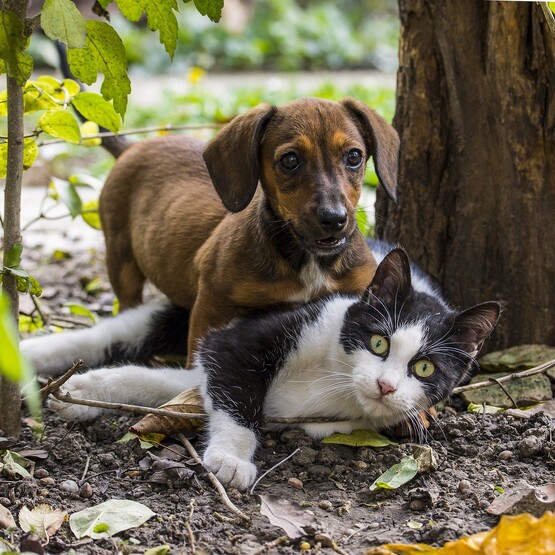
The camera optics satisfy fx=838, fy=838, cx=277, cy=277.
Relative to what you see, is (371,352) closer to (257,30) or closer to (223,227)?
(223,227)

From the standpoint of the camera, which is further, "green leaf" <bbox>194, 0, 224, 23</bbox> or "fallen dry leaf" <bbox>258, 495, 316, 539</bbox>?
"green leaf" <bbox>194, 0, 224, 23</bbox>

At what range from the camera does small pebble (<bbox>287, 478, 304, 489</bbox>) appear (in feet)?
9.77

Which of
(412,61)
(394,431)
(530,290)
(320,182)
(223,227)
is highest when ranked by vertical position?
(412,61)

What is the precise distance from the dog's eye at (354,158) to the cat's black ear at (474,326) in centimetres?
80

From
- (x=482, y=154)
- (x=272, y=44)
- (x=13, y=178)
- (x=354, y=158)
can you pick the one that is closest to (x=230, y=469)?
(x=13, y=178)

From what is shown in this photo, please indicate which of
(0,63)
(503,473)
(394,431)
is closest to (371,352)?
(394,431)

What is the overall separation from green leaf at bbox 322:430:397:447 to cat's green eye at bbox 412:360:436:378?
0.31m

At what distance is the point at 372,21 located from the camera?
1683 centimetres

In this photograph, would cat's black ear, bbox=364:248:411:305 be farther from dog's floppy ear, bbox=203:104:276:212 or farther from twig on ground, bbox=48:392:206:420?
twig on ground, bbox=48:392:206:420

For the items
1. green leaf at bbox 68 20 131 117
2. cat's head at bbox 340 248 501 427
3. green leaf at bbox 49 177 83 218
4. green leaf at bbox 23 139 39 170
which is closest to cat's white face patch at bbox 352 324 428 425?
cat's head at bbox 340 248 501 427

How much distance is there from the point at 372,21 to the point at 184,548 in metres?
15.7

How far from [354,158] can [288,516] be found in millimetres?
1557

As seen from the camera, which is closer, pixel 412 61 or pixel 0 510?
pixel 0 510

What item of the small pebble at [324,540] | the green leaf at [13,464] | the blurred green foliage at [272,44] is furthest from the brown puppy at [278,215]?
the blurred green foliage at [272,44]
